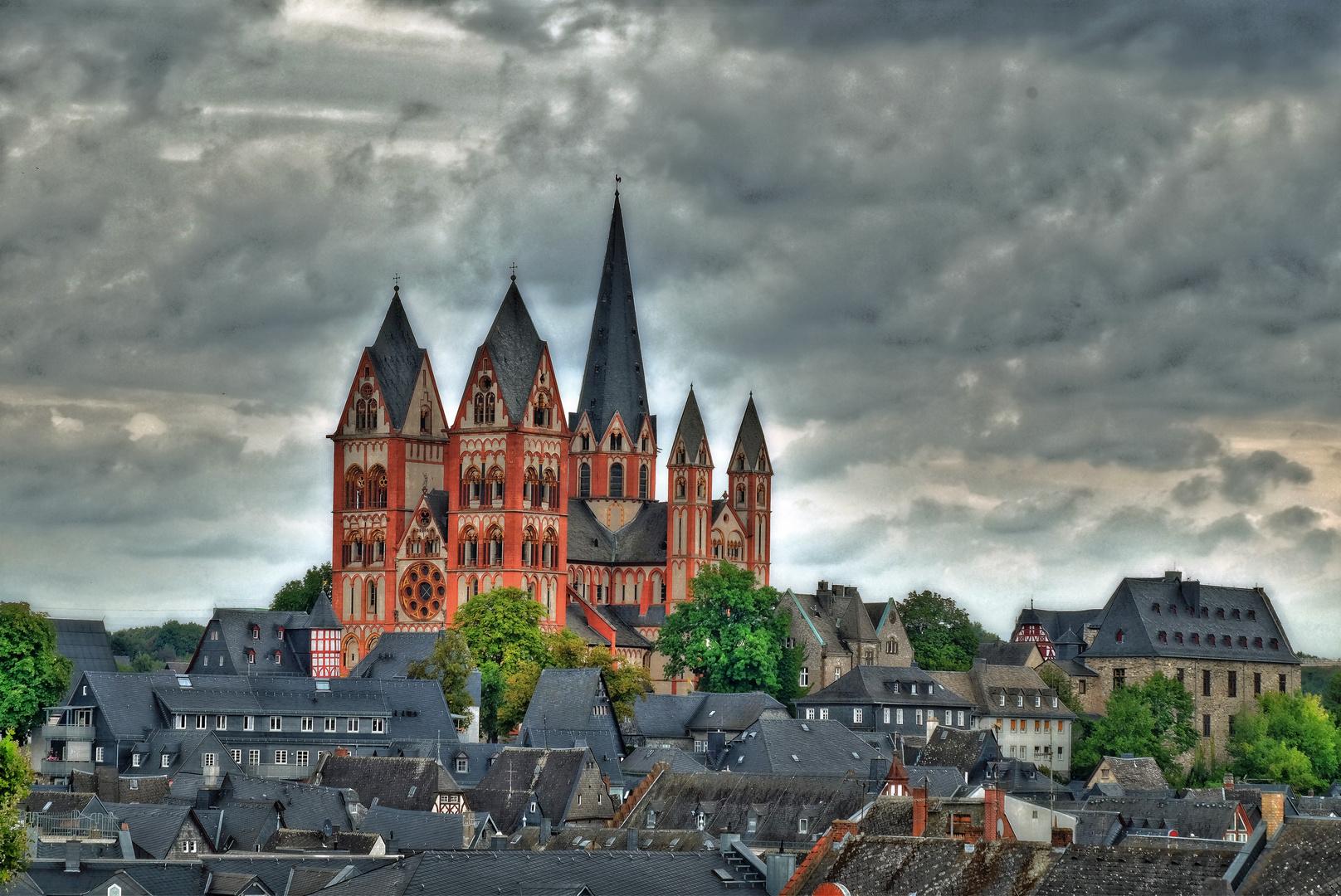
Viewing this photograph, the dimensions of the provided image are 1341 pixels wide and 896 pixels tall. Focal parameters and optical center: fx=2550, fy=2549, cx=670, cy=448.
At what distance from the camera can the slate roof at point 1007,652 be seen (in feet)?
569

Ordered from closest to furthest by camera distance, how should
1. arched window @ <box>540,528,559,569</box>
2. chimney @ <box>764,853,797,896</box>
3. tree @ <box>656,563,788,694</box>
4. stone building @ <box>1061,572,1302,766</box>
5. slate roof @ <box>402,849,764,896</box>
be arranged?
slate roof @ <box>402,849,764,896</box>
chimney @ <box>764,853,797,896</box>
tree @ <box>656,563,788,694</box>
stone building @ <box>1061,572,1302,766</box>
arched window @ <box>540,528,559,569</box>

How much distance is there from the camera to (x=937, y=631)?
183500 millimetres

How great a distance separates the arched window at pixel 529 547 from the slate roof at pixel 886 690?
22.7 metres

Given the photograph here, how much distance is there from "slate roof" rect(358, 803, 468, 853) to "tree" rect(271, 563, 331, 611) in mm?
72817

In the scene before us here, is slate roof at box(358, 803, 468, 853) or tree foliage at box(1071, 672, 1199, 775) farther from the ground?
tree foliage at box(1071, 672, 1199, 775)

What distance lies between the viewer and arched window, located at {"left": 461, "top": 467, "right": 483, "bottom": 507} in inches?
6619

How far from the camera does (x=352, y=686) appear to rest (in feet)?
439

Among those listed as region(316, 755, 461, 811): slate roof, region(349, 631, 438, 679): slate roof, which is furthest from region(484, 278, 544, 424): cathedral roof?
region(316, 755, 461, 811): slate roof

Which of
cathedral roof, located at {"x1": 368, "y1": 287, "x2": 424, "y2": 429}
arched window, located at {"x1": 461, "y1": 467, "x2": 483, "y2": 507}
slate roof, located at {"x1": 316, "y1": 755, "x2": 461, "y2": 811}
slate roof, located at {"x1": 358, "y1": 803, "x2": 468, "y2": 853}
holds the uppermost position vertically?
cathedral roof, located at {"x1": 368, "y1": 287, "x2": 424, "y2": 429}

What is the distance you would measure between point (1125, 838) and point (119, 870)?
123 ft

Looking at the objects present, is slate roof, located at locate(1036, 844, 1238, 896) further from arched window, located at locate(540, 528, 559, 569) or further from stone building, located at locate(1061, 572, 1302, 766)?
arched window, located at locate(540, 528, 559, 569)

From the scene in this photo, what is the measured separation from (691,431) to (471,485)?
19.2 m

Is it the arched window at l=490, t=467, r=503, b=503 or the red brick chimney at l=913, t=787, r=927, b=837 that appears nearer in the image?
the red brick chimney at l=913, t=787, r=927, b=837

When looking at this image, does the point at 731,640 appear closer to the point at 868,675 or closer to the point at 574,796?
the point at 868,675
